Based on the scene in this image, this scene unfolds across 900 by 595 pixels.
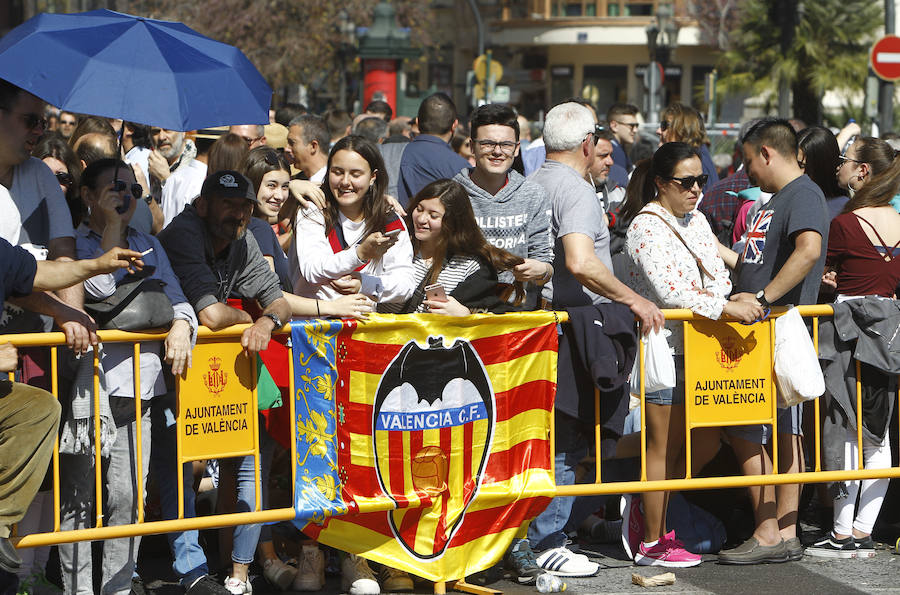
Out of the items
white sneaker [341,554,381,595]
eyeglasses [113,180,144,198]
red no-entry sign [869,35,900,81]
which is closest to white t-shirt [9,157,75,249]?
eyeglasses [113,180,144,198]

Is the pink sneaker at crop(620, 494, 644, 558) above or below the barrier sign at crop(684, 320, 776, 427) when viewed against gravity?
below

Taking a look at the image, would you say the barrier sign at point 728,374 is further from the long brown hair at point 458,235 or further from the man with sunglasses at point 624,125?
the man with sunglasses at point 624,125

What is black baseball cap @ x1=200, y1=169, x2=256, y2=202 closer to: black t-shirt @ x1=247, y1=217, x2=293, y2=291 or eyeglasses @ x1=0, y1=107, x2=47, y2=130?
black t-shirt @ x1=247, y1=217, x2=293, y2=291

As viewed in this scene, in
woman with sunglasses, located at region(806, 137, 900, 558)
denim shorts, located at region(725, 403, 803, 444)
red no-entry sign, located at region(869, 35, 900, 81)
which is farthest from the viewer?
red no-entry sign, located at region(869, 35, 900, 81)

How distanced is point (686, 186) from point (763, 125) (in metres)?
0.68

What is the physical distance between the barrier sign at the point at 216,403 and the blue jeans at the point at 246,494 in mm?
163

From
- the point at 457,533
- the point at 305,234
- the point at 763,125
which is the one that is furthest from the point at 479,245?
the point at 763,125

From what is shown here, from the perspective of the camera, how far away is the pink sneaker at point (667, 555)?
6.55m

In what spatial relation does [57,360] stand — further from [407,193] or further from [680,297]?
[407,193]

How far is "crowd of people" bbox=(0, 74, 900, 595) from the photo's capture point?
550 centimetres

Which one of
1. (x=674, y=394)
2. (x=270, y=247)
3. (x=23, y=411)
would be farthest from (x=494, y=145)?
(x=23, y=411)

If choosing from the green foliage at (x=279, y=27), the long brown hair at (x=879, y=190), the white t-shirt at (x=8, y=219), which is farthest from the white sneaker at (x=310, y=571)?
the green foliage at (x=279, y=27)

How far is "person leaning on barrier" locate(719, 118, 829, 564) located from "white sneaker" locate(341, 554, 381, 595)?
6.22 ft

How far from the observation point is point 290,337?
228 inches
